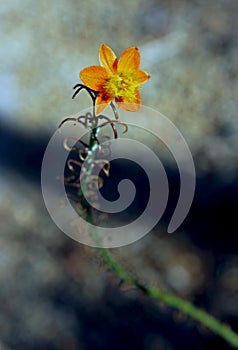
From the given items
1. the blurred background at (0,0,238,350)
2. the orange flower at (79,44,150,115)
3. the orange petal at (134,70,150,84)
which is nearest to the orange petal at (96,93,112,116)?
the orange flower at (79,44,150,115)

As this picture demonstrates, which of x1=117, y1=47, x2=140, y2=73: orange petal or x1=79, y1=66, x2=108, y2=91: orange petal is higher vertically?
x1=117, y1=47, x2=140, y2=73: orange petal

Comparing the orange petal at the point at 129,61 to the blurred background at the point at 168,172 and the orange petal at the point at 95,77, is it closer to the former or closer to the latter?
the orange petal at the point at 95,77

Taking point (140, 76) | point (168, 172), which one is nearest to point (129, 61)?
point (140, 76)

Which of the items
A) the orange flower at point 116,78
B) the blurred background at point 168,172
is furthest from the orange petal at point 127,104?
the blurred background at point 168,172

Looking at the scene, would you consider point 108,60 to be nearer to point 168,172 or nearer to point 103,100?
point 103,100

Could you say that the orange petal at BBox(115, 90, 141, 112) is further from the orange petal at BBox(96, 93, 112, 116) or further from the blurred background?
the blurred background

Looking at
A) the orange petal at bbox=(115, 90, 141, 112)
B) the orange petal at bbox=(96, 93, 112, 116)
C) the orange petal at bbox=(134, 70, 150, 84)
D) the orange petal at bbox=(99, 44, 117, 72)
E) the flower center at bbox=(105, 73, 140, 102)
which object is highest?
the orange petal at bbox=(134, 70, 150, 84)

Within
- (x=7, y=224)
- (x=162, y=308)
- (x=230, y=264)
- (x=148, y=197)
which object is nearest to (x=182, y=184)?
(x=148, y=197)
